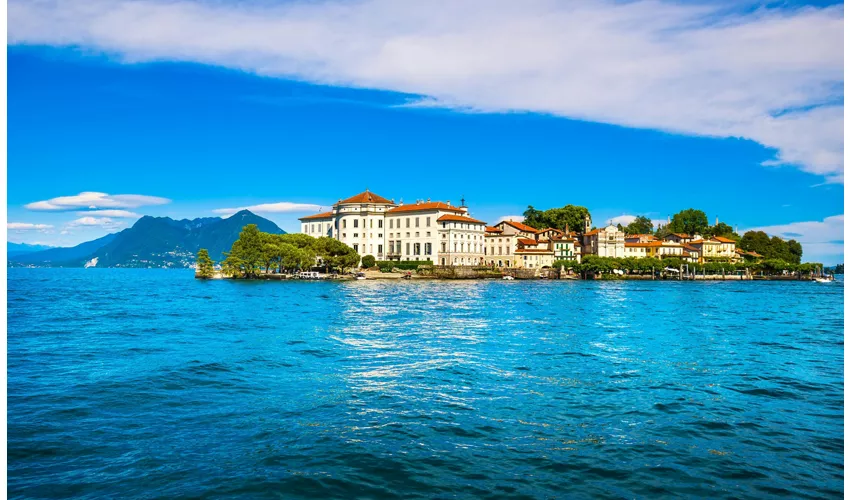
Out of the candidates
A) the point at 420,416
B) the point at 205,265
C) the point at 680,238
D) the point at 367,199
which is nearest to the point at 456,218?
the point at 367,199

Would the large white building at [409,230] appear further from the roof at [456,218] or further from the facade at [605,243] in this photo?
the facade at [605,243]

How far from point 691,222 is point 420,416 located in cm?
12765

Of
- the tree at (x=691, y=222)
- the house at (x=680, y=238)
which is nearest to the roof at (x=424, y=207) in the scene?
the house at (x=680, y=238)

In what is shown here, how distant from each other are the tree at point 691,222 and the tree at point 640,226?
15.4m

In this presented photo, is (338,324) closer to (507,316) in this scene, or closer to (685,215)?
(507,316)

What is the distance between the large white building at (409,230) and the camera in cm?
8750

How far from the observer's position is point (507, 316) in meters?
28.5

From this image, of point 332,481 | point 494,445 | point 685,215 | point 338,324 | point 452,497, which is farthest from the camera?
point 685,215

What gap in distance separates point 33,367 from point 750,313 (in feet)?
112

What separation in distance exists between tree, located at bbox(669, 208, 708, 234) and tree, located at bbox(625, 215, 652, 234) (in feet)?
50.5

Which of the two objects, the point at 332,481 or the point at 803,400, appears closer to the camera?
the point at 332,481

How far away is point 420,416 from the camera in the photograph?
381 inches

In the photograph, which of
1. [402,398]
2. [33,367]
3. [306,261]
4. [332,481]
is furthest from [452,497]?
[306,261]

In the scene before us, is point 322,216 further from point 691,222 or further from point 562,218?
point 691,222
